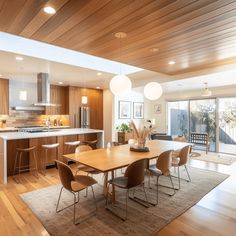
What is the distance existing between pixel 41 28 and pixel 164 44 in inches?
71.4

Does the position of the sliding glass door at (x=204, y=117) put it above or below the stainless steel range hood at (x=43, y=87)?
below

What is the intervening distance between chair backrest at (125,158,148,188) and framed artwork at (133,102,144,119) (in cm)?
594

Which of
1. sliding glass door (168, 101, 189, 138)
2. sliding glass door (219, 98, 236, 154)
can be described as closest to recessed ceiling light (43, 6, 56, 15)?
sliding glass door (219, 98, 236, 154)

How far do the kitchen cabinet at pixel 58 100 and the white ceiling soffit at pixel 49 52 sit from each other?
114 inches

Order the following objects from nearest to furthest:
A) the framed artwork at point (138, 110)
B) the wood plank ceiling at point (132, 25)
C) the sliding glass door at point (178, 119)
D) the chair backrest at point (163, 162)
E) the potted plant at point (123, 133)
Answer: the wood plank ceiling at point (132, 25) → the chair backrest at point (163, 162) → the potted plant at point (123, 133) → the sliding glass door at point (178, 119) → the framed artwork at point (138, 110)

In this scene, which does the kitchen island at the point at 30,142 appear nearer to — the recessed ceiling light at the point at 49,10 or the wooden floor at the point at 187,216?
the wooden floor at the point at 187,216

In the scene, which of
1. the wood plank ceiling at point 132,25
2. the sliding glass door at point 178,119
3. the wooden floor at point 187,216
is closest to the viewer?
the wood plank ceiling at point 132,25

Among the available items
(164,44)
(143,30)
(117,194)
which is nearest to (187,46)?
(164,44)

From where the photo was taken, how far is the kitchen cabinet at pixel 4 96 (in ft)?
18.5

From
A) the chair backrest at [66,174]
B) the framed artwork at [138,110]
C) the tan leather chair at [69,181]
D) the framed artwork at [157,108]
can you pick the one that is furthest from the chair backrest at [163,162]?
the framed artwork at [157,108]

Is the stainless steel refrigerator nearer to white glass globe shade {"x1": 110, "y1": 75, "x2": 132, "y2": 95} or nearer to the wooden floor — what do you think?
the wooden floor

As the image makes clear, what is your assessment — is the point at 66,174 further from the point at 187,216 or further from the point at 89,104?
the point at 89,104

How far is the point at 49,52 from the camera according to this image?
3650mm

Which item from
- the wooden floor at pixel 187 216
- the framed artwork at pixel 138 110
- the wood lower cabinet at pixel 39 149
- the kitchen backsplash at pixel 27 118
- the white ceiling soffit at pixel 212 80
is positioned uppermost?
the white ceiling soffit at pixel 212 80
